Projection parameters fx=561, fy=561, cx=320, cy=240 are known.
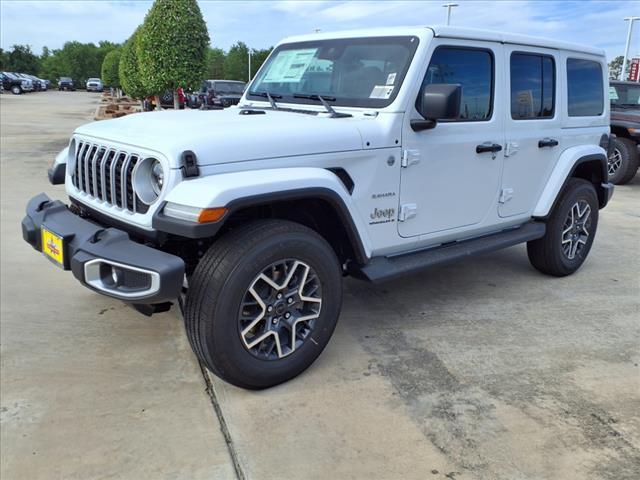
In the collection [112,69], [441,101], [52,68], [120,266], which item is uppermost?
[52,68]

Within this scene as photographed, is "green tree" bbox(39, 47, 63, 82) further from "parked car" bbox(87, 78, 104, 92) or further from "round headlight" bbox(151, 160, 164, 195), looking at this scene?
"round headlight" bbox(151, 160, 164, 195)

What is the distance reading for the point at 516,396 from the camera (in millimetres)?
2957

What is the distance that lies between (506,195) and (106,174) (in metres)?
2.71

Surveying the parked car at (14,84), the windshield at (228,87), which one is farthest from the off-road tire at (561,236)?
the parked car at (14,84)

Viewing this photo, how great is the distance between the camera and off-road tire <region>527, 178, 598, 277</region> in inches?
181

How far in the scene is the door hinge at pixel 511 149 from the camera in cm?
395

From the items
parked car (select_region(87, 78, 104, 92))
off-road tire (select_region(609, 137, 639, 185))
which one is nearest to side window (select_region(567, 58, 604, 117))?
off-road tire (select_region(609, 137, 639, 185))

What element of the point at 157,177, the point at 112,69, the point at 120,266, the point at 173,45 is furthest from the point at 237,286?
the point at 112,69

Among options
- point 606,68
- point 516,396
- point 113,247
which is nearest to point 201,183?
point 113,247

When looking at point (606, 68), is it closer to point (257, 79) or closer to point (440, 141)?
point (440, 141)

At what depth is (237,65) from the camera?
59.5 metres

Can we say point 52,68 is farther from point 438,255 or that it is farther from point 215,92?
point 438,255

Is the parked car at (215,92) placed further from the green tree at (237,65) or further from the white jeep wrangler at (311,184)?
the green tree at (237,65)

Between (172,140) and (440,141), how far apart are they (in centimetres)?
167
